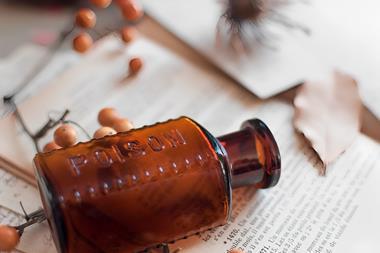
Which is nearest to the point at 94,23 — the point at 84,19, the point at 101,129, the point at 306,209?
the point at 84,19

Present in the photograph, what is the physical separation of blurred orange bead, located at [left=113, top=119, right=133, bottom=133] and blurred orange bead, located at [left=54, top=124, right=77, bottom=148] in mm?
30

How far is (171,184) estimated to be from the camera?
36cm

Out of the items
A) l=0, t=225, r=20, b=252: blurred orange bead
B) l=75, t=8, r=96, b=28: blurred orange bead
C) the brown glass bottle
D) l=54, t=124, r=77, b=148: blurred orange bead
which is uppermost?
l=75, t=8, r=96, b=28: blurred orange bead

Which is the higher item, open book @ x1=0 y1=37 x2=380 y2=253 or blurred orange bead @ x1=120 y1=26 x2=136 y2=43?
blurred orange bead @ x1=120 y1=26 x2=136 y2=43

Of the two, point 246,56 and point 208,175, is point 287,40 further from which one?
point 208,175

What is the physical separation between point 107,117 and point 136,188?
0.11 m

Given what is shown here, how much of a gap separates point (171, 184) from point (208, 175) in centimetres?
2

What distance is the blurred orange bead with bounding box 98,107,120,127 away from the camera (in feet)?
1.47

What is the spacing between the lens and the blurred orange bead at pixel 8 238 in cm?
37

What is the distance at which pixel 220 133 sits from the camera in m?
0.47

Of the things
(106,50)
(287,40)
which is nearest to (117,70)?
(106,50)

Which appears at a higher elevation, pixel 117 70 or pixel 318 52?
pixel 117 70

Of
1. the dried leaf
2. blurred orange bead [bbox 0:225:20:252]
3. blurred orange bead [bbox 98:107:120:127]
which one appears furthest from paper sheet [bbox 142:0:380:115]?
blurred orange bead [bbox 0:225:20:252]

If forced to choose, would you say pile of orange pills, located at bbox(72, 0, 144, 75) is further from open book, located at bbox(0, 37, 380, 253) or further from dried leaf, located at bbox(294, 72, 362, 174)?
dried leaf, located at bbox(294, 72, 362, 174)
